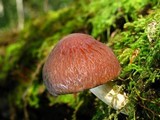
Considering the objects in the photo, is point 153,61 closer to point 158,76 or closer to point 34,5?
point 158,76

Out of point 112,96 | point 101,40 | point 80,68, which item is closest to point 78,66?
point 80,68

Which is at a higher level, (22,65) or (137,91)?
(137,91)

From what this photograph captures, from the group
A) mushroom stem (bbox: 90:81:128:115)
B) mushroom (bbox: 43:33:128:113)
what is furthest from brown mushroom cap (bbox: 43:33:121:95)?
mushroom stem (bbox: 90:81:128:115)

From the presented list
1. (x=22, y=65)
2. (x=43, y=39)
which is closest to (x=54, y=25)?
(x=43, y=39)

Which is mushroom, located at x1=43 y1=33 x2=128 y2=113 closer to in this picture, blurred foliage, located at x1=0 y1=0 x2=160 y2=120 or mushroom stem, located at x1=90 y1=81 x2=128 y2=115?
mushroom stem, located at x1=90 y1=81 x2=128 y2=115

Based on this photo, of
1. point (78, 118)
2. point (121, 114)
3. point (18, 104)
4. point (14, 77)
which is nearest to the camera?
point (121, 114)
